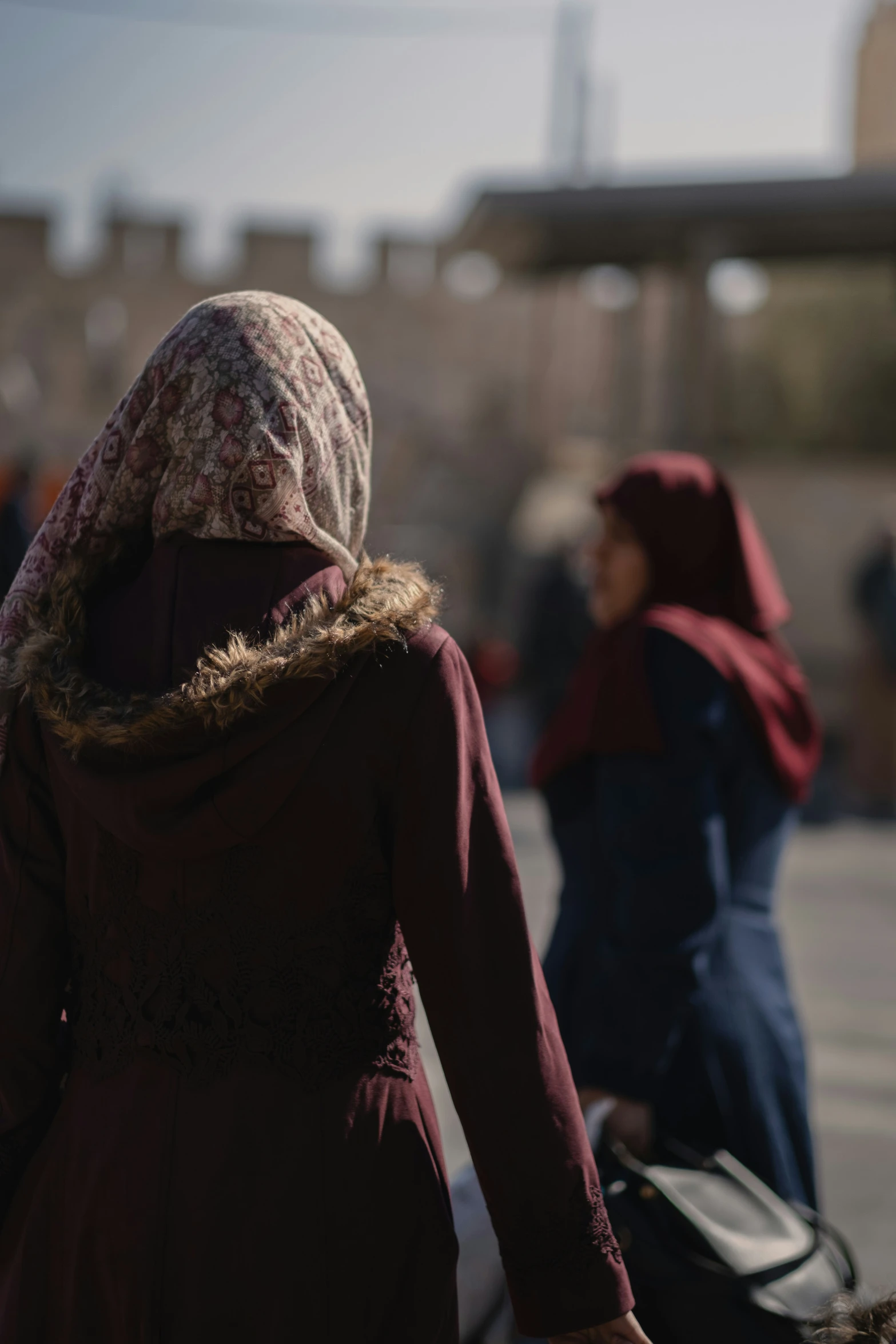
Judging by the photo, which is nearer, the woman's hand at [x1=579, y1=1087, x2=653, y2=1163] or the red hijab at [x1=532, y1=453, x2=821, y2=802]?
the woman's hand at [x1=579, y1=1087, x2=653, y2=1163]

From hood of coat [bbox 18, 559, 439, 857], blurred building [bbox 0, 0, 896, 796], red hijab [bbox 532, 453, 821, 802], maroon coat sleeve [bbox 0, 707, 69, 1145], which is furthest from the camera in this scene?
blurred building [bbox 0, 0, 896, 796]

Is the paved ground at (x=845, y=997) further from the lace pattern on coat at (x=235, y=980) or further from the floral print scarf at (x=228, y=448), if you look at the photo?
the floral print scarf at (x=228, y=448)

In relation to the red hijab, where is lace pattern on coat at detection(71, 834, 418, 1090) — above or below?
below

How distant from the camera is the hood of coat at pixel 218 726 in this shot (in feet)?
4.13

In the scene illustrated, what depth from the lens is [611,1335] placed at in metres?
1.33

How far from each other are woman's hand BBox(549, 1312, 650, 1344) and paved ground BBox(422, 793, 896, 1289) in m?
0.46

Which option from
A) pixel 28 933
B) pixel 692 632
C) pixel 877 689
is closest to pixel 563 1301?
pixel 28 933

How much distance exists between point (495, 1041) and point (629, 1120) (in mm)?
870

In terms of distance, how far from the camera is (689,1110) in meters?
2.16

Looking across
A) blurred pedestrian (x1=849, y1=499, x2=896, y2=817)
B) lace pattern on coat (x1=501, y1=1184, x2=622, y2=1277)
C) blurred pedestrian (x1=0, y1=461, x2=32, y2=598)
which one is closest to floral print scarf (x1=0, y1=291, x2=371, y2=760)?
lace pattern on coat (x1=501, y1=1184, x2=622, y2=1277)

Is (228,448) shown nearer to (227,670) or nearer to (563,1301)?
(227,670)

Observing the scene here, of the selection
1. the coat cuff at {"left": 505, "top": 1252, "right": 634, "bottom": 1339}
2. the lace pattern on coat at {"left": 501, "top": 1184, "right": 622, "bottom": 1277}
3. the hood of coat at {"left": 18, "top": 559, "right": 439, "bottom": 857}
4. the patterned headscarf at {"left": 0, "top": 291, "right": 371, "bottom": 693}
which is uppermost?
the patterned headscarf at {"left": 0, "top": 291, "right": 371, "bottom": 693}

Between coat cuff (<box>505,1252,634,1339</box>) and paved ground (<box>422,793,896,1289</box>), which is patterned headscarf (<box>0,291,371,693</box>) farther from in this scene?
paved ground (<box>422,793,896,1289</box>)

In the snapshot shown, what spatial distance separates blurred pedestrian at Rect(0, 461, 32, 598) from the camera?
8906mm
